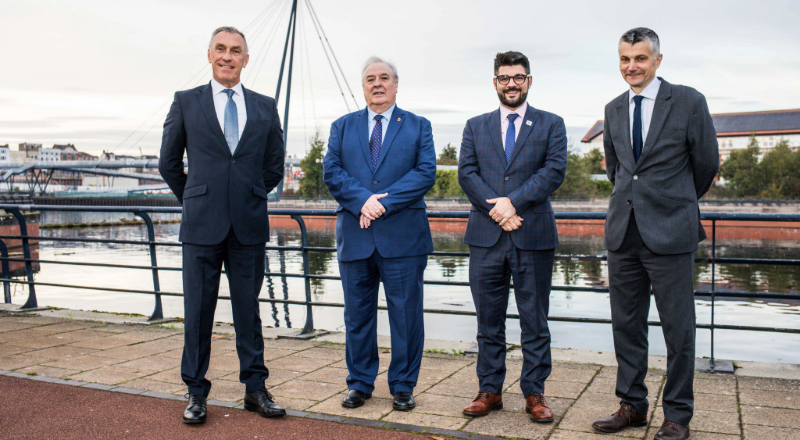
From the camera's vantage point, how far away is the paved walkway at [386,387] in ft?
9.06

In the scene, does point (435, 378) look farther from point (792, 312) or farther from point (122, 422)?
point (792, 312)

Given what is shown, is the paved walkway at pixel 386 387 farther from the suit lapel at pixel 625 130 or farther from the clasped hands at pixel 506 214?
the suit lapel at pixel 625 130

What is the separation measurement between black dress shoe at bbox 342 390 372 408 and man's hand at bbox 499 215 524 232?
3.50 feet

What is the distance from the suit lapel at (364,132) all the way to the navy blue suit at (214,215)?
0.44 meters

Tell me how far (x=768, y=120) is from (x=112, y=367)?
99.6 meters

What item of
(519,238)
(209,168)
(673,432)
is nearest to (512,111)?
(519,238)

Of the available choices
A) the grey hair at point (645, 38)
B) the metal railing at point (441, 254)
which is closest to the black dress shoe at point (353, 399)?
the metal railing at point (441, 254)

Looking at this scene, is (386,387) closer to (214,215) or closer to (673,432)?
(214,215)

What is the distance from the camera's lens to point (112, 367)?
3.80 m

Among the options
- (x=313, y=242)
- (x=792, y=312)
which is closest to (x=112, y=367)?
(x=792, y=312)

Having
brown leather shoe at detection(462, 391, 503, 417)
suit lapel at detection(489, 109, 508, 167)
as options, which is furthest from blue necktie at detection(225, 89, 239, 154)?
brown leather shoe at detection(462, 391, 503, 417)

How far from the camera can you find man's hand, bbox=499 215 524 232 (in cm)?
286

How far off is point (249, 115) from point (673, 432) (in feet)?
7.45

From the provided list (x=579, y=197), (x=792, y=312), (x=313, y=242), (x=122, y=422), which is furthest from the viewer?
(x=579, y=197)
